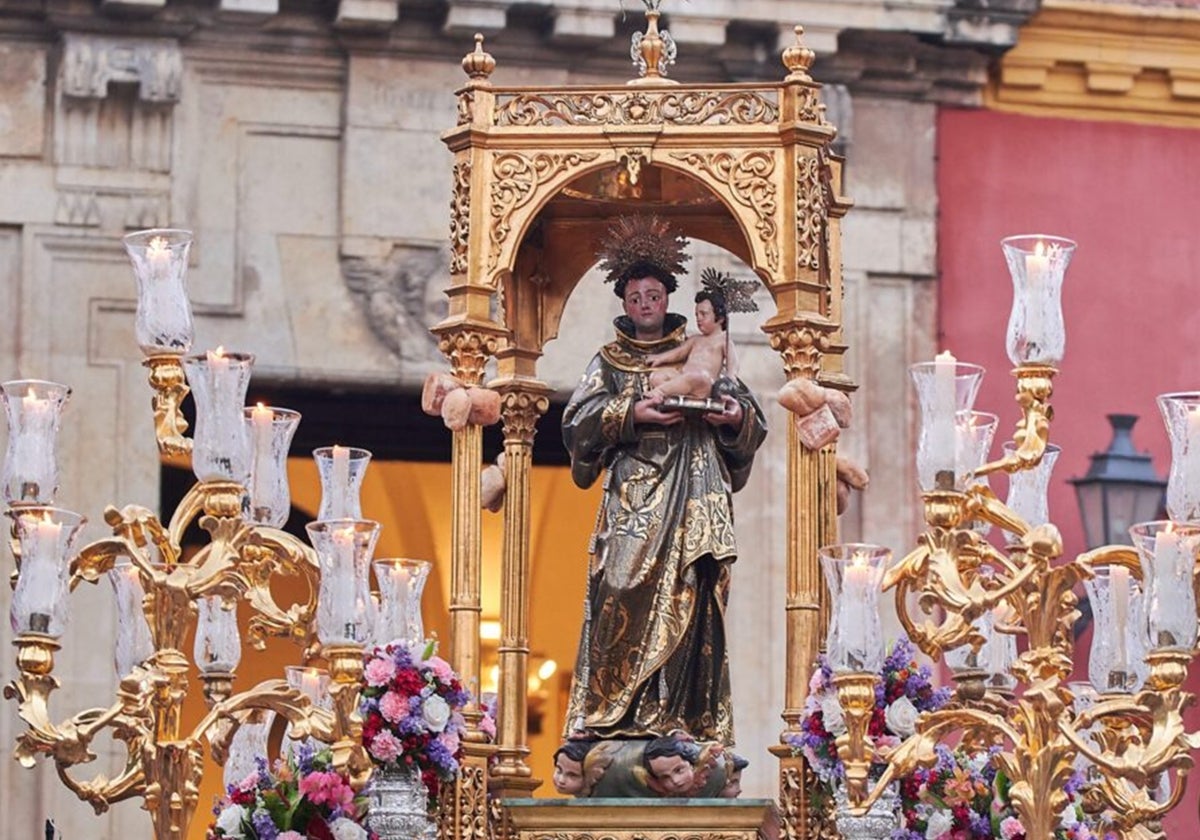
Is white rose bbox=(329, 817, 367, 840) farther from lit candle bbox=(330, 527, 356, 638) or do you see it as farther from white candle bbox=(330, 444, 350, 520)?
white candle bbox=(330, 444, 350, 520)

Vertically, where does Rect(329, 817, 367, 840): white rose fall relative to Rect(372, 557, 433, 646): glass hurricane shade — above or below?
below

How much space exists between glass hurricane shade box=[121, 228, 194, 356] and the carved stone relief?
534 cm

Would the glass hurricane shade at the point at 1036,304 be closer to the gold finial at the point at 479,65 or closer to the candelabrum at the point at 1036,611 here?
the candelabrum at the point at 1036,611

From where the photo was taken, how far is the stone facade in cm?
1959

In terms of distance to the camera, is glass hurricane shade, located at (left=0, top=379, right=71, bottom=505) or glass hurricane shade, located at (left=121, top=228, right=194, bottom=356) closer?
glass hurricane shade, located at (left=0, top=379, right=71, bottom=505)

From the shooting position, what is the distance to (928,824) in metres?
14.6

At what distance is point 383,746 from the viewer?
14.2 m

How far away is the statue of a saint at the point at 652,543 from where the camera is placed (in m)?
14.8

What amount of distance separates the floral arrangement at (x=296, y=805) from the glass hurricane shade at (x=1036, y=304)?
2.55 metres

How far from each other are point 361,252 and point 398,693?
587 centimetres

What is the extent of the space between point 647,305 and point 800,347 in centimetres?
56

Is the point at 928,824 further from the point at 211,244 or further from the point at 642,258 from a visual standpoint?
the point at 211,244

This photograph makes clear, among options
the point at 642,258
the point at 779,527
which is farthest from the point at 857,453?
the point at 642,258

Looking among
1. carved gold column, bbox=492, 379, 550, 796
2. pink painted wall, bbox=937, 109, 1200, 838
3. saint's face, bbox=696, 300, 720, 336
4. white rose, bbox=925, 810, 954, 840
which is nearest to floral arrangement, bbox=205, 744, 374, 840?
carved gold column, bbox=492, 379, 550, 796
